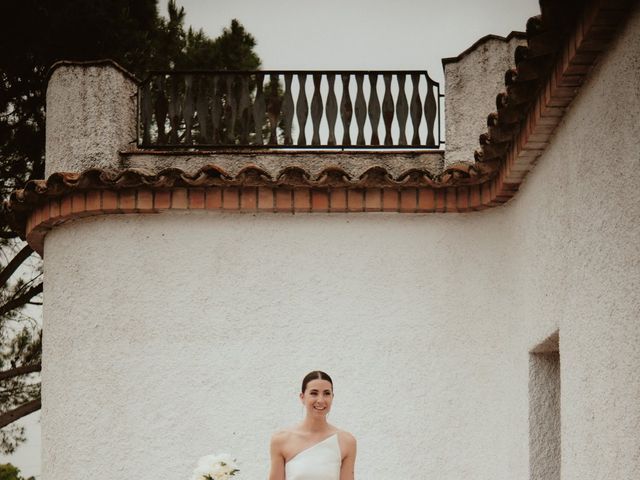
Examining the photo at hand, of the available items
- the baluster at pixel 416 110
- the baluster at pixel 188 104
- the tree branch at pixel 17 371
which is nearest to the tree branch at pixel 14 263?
the tree branch at pixel 17 371

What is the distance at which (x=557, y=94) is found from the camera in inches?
241

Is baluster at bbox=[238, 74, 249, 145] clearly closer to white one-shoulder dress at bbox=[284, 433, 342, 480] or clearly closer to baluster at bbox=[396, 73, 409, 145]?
baluster at bbox=[396, 73, 409, 145]

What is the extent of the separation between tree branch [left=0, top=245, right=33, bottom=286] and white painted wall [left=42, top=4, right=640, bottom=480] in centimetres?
446

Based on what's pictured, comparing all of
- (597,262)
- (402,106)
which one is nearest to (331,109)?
(402,106)

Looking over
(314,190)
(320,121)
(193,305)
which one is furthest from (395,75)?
(193,305)

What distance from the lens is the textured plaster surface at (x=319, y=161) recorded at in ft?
29.9

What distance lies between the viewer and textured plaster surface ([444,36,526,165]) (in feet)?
29.3

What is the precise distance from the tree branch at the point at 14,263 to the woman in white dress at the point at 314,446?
7014 mm

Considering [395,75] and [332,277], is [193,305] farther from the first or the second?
[395,75]

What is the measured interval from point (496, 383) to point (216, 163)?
9.08 ft

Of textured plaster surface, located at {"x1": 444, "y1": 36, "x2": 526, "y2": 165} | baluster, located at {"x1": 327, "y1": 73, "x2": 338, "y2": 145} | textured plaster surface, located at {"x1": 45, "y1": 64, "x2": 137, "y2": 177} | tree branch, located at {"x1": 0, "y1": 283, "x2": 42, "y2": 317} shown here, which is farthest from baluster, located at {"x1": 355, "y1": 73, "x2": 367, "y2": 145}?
tree branch, located at {"x1": 0, "y1": 283, "x2": 42, "y2": 317}

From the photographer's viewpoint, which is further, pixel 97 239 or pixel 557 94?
pixel 97 239

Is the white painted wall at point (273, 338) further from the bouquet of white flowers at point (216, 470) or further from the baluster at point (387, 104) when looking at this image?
the bouquet of white flowers at point (216, 470)

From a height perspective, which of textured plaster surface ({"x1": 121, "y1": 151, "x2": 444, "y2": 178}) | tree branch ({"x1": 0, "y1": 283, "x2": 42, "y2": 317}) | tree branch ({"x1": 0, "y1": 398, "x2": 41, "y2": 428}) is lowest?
tree branch ({"x1": 0, "y1": 398, "x2": 41, "y2": 428})
